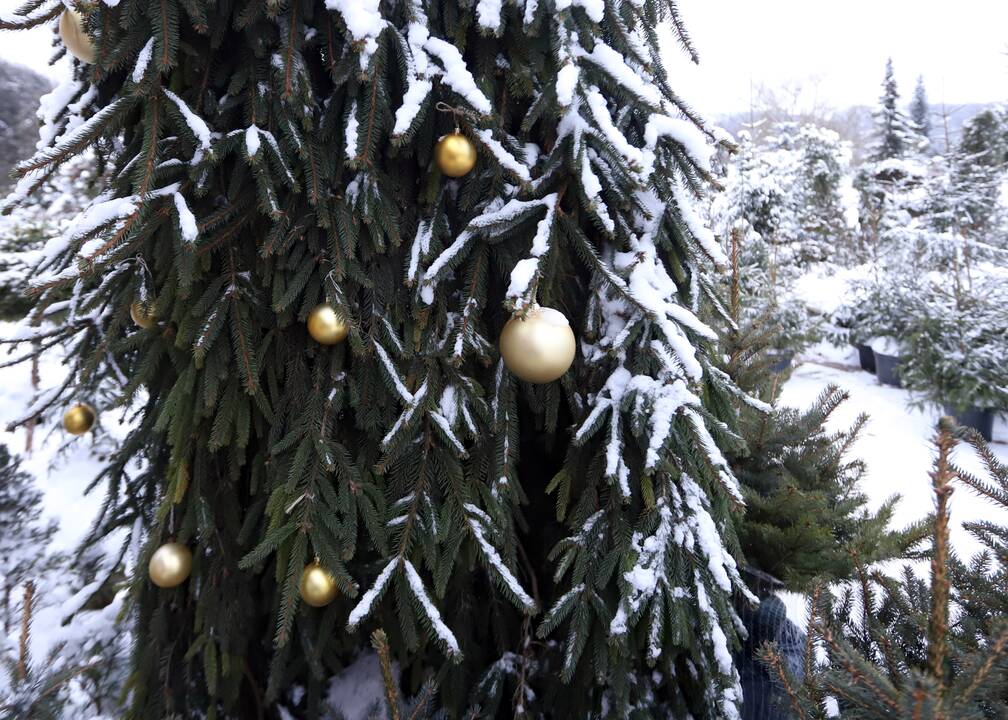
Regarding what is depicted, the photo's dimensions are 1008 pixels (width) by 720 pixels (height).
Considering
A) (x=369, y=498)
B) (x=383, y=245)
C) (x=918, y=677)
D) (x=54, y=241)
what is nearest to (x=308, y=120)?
(x=383, y=245)

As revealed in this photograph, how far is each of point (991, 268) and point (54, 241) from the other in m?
7.94

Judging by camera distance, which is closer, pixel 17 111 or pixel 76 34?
pixel 76 34

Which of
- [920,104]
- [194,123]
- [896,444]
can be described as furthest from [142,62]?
[920,104]

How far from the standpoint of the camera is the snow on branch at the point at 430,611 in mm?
1247

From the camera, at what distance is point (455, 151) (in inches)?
47.7

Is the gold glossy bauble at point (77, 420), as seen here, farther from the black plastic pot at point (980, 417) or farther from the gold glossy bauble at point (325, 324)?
the black plastic pot at point (980, 417)

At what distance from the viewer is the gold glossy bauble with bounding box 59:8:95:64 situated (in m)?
1.13

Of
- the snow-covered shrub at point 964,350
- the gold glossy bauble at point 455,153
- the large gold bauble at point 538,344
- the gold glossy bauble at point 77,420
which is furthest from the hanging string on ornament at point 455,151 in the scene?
the snow-covered shrub at point 964,350

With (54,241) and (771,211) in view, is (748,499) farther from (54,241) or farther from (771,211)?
(771,211)

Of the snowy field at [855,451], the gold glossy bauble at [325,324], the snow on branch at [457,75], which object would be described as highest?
the snow on branch at [457,75]

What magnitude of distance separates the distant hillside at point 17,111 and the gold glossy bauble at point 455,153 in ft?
22.8

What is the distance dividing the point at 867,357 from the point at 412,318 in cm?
766

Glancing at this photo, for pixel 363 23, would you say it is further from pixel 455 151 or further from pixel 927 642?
pixel 927 642

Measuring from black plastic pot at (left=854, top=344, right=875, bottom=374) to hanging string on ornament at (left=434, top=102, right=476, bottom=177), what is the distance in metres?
7.46
